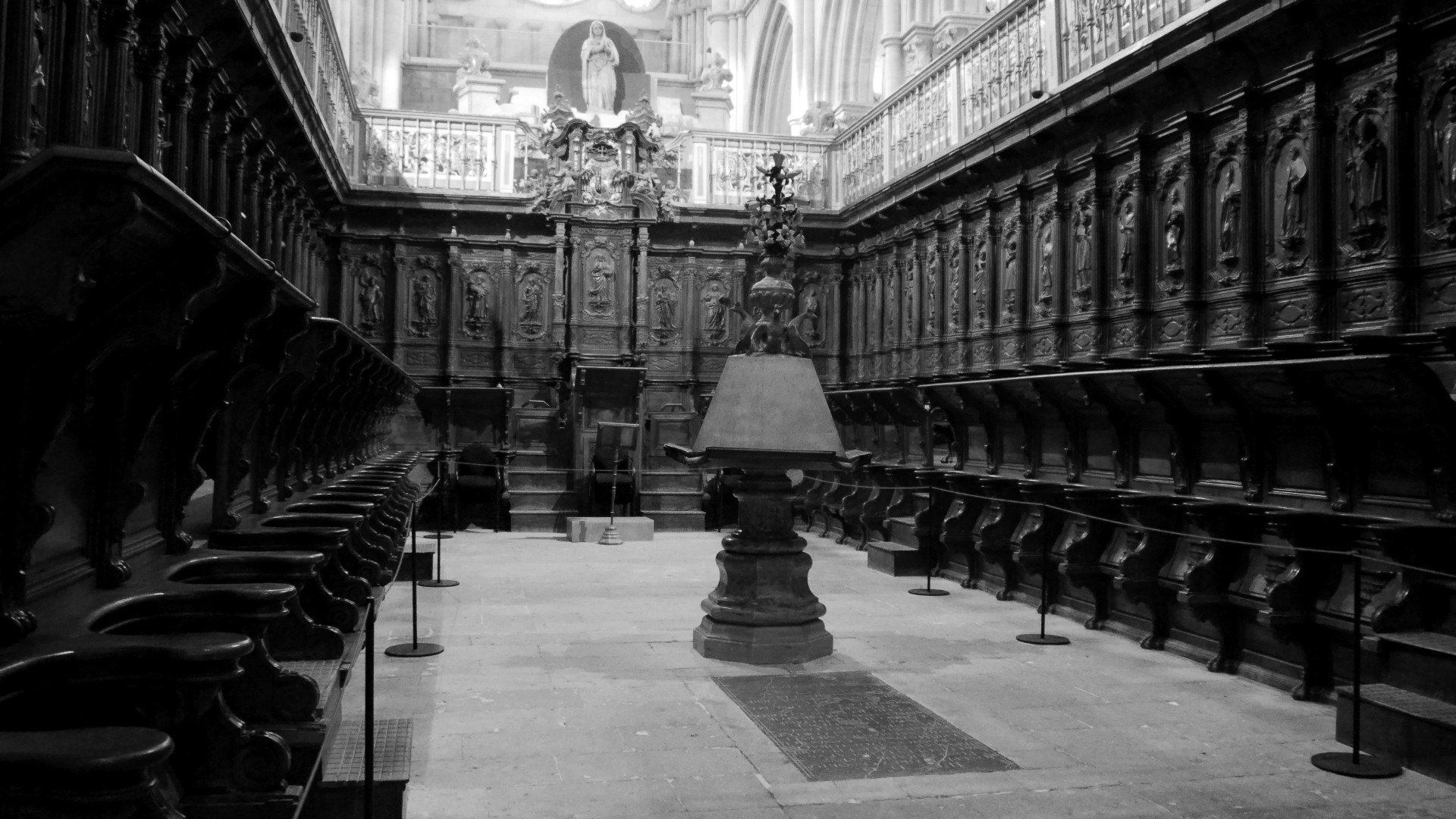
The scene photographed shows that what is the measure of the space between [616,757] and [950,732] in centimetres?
149

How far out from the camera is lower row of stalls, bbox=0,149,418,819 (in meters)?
1.80

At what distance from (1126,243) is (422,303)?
394 inches

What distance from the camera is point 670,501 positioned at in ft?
47.9

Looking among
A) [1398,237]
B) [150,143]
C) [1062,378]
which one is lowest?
[1062,378]

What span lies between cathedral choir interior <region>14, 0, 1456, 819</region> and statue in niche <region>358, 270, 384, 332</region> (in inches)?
11.2

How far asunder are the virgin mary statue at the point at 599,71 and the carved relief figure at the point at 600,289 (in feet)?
30.1

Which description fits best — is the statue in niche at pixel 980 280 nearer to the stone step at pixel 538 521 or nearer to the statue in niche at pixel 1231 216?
the statue in niche at pixel 1231 216

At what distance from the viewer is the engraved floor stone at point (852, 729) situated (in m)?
4.47

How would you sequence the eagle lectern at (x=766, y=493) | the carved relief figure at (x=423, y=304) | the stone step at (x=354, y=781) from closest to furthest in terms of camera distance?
the stone step at (x=354, y=781)
the eagle lectern at (x=766, y=493)
the carved relief figure at (x=423, y=304)

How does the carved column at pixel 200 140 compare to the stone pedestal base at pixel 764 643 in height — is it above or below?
above

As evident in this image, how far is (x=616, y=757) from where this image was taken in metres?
4.52

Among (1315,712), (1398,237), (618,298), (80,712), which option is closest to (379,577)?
(80,712)

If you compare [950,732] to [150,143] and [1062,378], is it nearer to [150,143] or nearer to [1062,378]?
[1062,378]

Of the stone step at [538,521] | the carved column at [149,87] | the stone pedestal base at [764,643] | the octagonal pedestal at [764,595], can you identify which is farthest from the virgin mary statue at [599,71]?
the stone pedestal base at [764,643]
